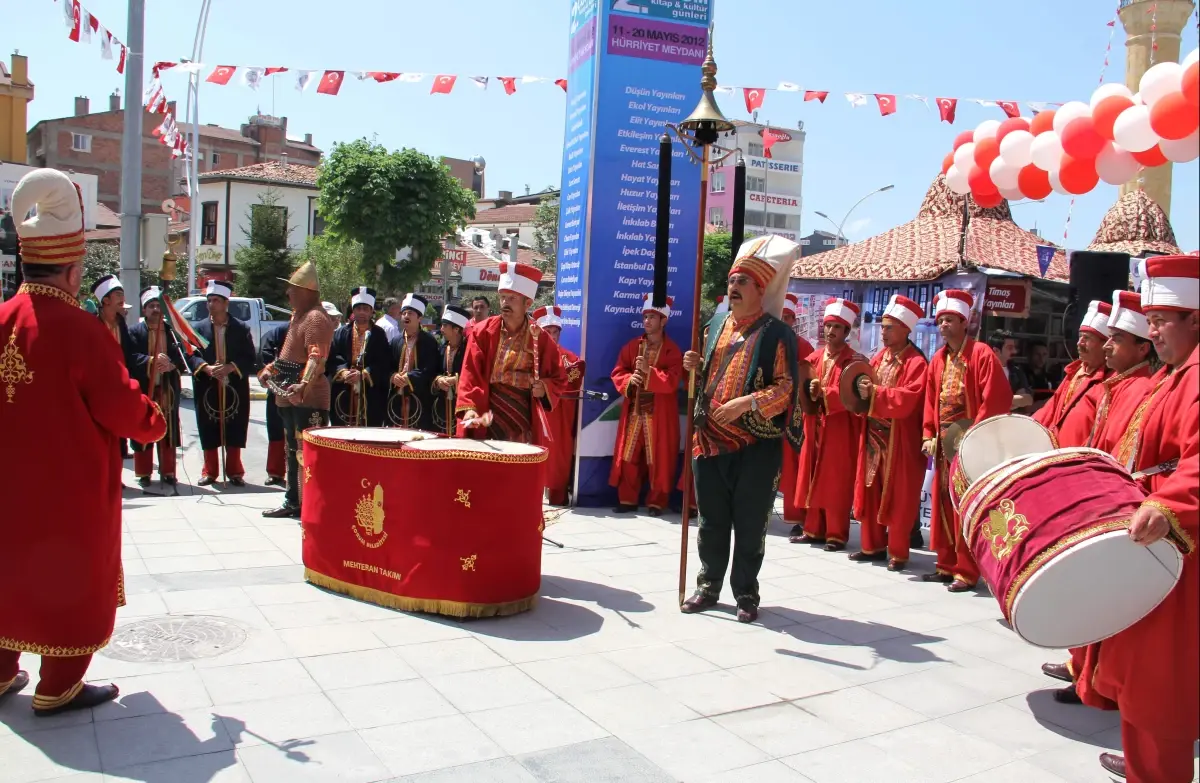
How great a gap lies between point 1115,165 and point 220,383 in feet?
24.5

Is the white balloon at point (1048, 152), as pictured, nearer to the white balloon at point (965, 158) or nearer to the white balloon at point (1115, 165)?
the white balloon at point (1115, 165)

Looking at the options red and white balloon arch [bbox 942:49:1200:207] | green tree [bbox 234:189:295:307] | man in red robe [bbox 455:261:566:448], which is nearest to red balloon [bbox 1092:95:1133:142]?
red and white balloon arch [bbox 942:49:1200:207]

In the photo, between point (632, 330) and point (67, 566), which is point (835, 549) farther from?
point (67, 566)

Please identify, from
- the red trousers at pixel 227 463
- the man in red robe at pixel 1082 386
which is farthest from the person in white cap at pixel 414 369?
the man in red robe at pixel 1082 386

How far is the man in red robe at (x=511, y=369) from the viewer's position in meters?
6.26

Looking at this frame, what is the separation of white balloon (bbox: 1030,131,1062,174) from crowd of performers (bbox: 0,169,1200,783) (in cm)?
98

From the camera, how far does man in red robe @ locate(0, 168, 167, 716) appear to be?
12.1 ft

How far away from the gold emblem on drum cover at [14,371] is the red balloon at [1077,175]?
586cm

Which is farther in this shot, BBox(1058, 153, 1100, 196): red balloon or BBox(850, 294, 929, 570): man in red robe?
BBox(850, 294, 929, 570): man in red robe

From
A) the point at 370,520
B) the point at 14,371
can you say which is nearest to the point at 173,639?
the point at 370,520

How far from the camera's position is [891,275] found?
10125 mm

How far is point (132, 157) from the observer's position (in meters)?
11.9

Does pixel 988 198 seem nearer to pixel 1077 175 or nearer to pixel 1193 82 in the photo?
pixel 1077 175

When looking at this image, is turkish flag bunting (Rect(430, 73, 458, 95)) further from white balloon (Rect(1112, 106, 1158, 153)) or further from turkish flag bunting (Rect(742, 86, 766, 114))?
white balloon (Rect(1112, 106, 1158, 153))
